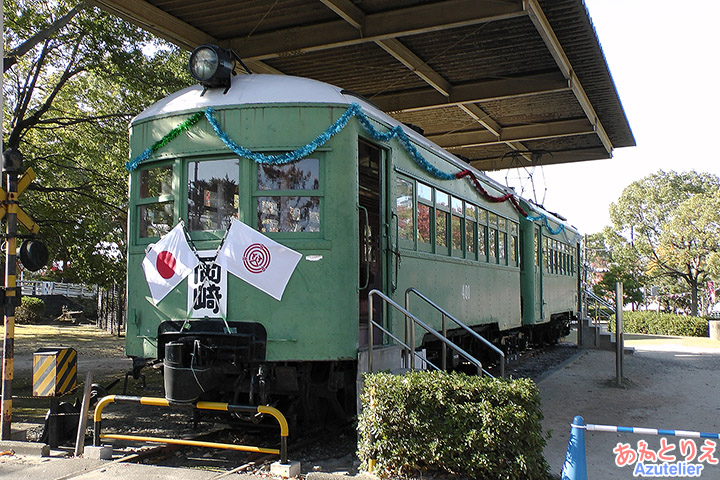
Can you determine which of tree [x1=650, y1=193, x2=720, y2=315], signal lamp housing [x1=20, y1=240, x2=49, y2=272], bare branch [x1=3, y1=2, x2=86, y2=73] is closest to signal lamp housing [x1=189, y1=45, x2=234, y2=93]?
signal lamp housing [x1=20, y1=240, x2=49, y2=272]

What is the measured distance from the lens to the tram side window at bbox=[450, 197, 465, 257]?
9461 millimetres

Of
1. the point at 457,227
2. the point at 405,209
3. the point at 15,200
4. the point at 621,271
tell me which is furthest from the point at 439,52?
the point at 621,271

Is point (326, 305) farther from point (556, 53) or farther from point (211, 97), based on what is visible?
point (556, 53)

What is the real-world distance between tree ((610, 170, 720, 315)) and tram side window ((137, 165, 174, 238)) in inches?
1448

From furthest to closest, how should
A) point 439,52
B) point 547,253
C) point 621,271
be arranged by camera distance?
point 621,271 → point 547,253 → point 439,52

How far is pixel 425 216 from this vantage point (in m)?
8.49

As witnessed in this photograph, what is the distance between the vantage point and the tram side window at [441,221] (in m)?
8.88

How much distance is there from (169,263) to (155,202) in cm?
77

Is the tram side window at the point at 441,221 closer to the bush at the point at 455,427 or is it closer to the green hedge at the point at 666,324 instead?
the bush at the point at 455,427

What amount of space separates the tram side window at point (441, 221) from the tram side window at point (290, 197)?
264cm

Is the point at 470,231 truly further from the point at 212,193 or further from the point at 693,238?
the point at 693,238

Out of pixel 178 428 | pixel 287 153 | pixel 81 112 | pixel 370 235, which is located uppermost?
pixel 81 112

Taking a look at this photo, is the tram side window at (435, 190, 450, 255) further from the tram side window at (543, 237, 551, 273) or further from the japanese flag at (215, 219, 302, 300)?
the tram side window at (543, 237, 551, 273)

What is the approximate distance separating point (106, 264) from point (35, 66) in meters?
3.84
